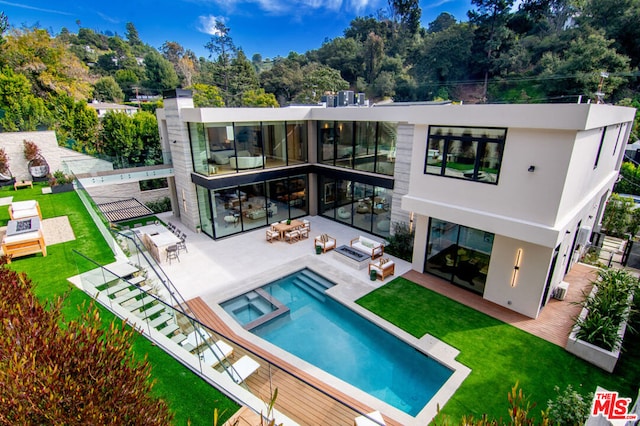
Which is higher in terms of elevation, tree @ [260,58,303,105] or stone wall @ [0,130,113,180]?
tree @ [260,58,303,105]

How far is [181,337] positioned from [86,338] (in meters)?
3.48

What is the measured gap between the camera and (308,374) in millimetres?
7527

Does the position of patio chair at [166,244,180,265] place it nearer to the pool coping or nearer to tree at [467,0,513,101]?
the pool coping

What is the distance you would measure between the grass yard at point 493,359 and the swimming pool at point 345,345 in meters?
0.64

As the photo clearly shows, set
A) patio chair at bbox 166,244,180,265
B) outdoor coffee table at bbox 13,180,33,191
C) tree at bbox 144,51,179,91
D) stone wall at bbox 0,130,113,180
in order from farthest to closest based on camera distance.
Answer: tree at bbox 144,51,179,91 < stone wall at bbox 0,130,113,180 < outdoor coffee table at bbox 13,180,33,191 < patio chair at bbox 166,244,180,265

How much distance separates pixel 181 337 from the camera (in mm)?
7117

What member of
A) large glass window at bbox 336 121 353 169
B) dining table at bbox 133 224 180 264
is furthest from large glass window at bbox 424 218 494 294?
dining table at bbox 133 224 180 264

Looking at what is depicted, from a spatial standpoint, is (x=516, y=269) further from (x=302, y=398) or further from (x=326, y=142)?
(x=326, y=142)

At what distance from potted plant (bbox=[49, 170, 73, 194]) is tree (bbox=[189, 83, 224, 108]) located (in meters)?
33.9

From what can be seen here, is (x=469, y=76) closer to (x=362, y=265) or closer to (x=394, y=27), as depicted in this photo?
(x=394, y=27)

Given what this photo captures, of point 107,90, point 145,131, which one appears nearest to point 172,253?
point 145,131

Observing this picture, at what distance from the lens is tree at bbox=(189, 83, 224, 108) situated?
4938cm

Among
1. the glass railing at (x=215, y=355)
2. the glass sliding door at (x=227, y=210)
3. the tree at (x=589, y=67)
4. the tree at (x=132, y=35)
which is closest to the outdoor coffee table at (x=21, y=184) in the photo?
the glass sliding door at (x=227, y=210)

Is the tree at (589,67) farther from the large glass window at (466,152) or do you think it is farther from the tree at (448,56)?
the large glass window at (466,152)
